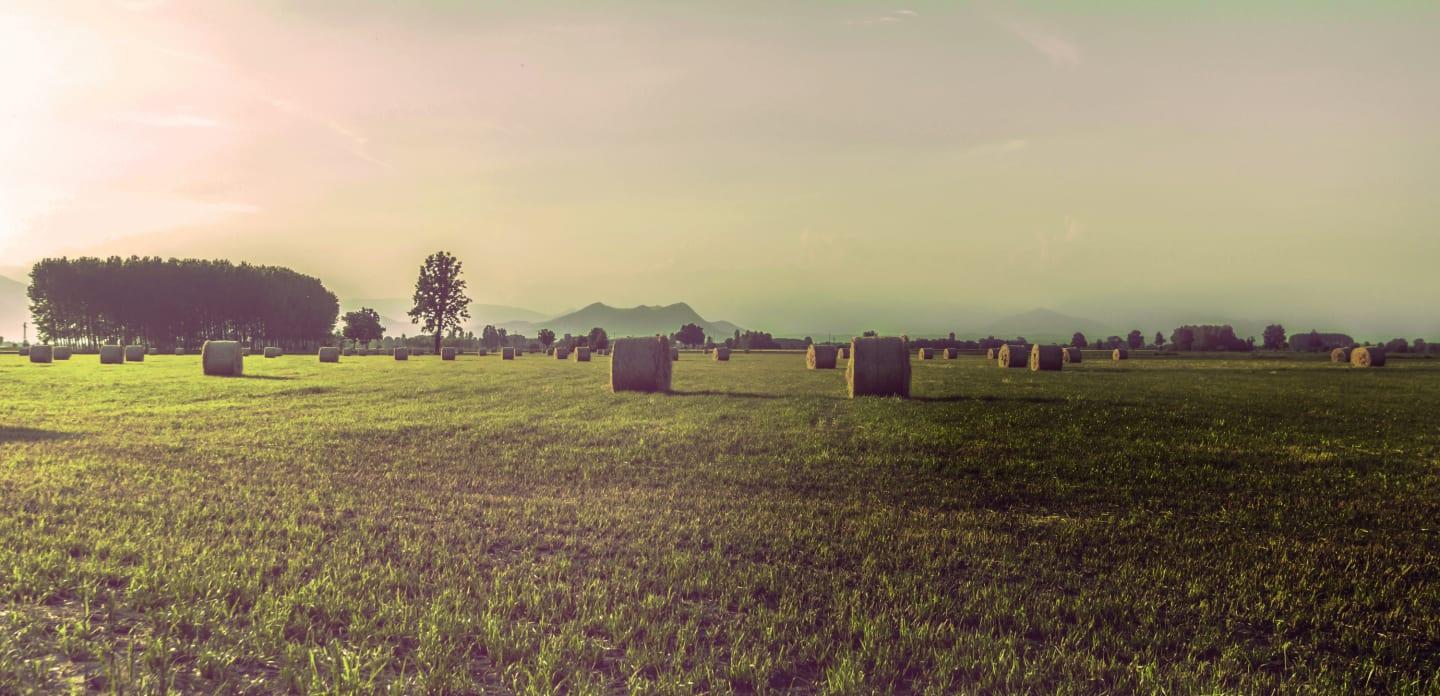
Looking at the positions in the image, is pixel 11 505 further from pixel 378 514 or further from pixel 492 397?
pixel 492 397

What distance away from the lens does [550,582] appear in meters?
5.37

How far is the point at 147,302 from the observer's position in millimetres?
103438

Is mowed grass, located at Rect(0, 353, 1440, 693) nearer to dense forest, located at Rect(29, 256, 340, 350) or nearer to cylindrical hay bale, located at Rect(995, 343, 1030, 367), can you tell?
cylindrical hay bale, located at Rect(995, 343, 1030, 367)

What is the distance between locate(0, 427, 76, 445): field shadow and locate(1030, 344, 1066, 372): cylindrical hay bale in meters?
40.5

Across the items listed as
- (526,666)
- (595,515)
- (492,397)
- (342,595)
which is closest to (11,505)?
(342,595)

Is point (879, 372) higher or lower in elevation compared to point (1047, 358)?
lower

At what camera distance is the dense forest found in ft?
339

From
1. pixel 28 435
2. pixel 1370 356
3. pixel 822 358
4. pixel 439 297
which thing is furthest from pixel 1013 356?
pixel 439 297

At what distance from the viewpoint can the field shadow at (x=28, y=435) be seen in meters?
12.3

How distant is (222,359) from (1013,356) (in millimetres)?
44479

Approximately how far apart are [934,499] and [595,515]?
386cm

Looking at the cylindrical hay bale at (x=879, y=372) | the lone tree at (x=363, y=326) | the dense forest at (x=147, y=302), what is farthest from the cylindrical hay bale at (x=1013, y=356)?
the lone tree at (x=363, y=326)

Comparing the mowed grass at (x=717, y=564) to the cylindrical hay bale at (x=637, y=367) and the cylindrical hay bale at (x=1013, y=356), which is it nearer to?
the cylindrical hay bale at (x=637, y=367)

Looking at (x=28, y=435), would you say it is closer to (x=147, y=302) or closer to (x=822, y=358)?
(x=822, y=358)
